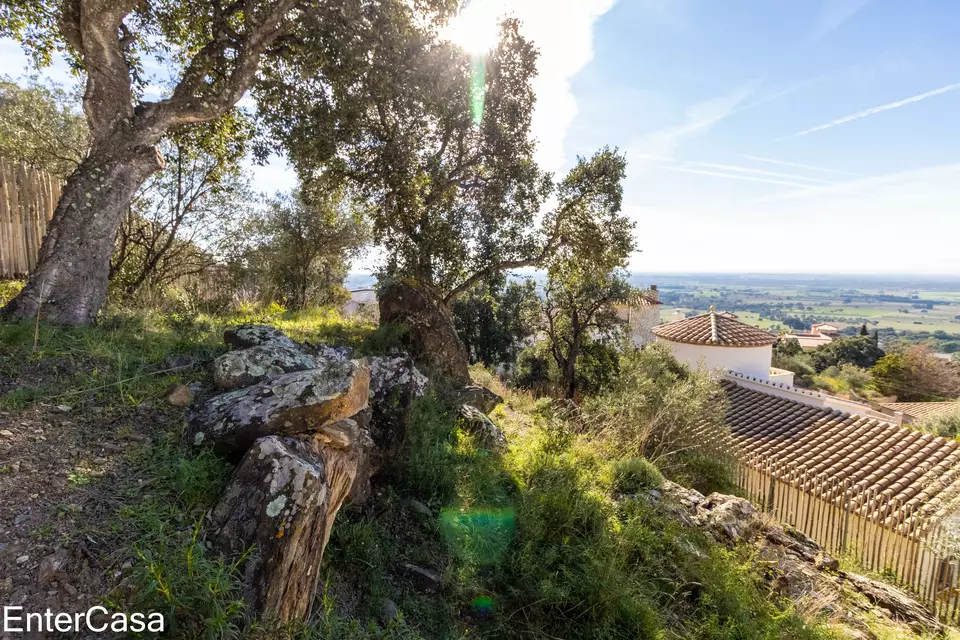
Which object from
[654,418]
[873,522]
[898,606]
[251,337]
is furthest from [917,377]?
[251,337]

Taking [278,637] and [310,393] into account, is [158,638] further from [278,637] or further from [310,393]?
[310,393]

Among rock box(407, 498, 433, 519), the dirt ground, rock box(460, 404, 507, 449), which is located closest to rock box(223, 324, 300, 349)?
the dirt ground

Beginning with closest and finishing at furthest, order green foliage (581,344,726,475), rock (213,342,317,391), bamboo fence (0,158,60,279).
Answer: rock (213,342,317,391)
bamboo fence (0,158,60,279)
green foliage (581,344,726,475)

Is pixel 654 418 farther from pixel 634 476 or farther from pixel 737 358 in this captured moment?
A: pixel 737 358

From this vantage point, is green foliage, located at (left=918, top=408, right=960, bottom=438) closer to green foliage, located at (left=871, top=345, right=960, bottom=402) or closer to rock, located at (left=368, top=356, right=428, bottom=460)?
green foliage, located at (left=871, top=345, right=960, bottom=402)

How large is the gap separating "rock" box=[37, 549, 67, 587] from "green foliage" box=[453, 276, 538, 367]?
16.0 m

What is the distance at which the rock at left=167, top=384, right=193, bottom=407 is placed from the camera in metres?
3.80

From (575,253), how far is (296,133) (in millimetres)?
5897

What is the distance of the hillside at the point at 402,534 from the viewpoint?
2.28 m

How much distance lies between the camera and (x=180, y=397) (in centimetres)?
383

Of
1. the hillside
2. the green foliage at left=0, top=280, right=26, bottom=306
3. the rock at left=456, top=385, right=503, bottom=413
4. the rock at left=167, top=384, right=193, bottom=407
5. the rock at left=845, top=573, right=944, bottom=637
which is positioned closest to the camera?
the hillside

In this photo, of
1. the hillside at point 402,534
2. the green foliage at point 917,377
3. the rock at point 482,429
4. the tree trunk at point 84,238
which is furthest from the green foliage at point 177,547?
the green foliage at point 917,377

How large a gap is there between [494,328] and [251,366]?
621 inches

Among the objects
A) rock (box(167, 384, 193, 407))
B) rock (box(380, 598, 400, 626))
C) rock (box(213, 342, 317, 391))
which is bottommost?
rock (box(380, 598, 400, 626))
